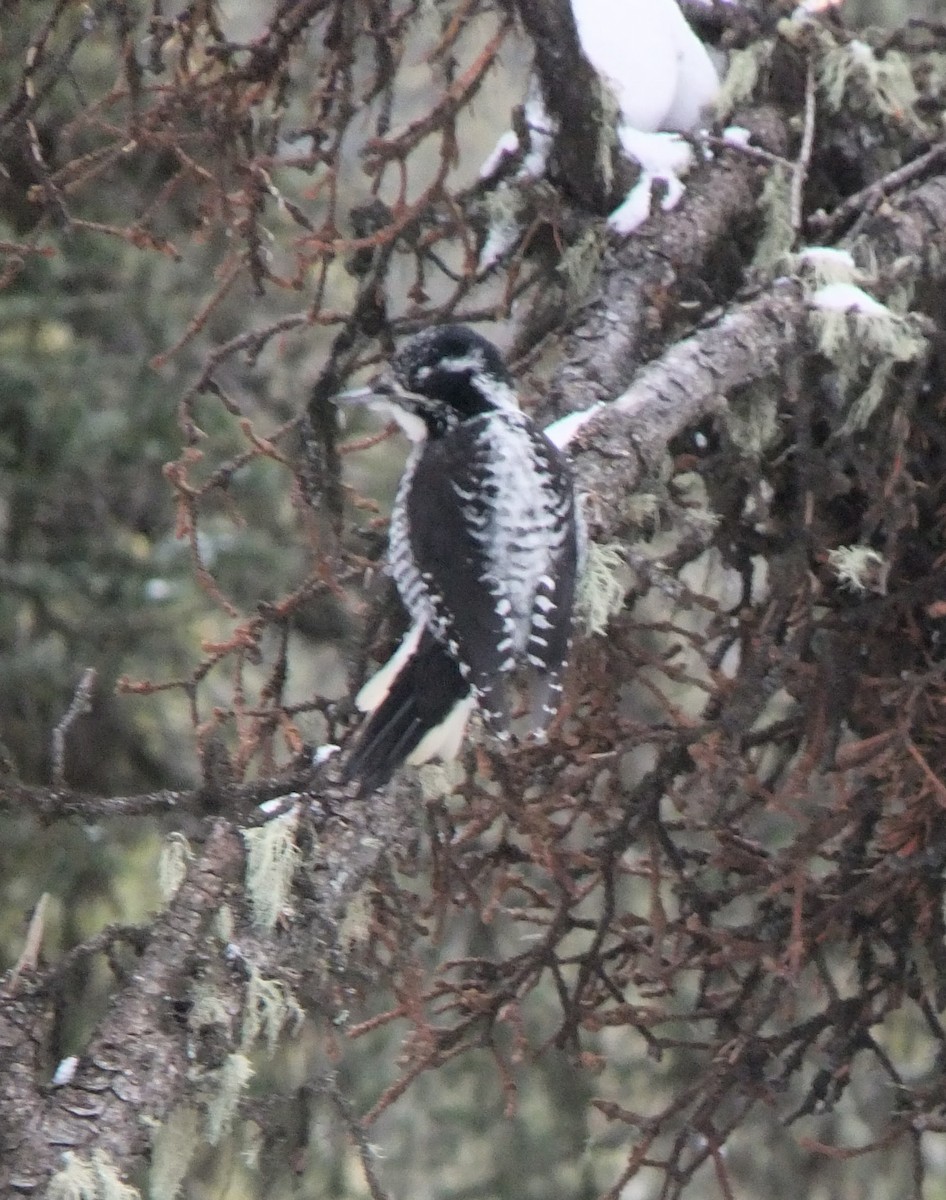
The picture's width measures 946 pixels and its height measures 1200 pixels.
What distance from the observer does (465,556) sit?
3070mm

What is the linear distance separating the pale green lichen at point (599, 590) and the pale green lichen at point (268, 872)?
0.80 m

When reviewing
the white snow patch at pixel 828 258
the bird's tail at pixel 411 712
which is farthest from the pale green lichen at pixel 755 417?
the bird's tail at pixel 411 712

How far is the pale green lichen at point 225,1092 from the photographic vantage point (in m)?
2.07

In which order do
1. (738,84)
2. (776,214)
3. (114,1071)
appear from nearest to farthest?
(114,1071) < (776,214) < (738,84)

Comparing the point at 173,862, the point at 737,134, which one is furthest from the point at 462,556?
the point at 737,134

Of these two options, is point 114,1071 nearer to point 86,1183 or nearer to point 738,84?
point 86,1183

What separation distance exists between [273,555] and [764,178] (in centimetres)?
209

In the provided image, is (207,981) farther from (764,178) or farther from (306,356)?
(306,356)

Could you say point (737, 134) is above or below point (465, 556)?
above

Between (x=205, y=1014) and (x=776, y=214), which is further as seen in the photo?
(x=776, y=214)

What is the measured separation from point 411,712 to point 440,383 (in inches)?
38.8

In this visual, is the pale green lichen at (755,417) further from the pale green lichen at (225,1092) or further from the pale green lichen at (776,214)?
the pale green lichen at (225,1092)

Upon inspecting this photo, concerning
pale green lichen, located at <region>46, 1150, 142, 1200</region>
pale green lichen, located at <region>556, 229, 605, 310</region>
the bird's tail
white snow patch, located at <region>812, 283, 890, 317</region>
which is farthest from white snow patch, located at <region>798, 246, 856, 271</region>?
pale green lichen, located at <region>46, 1150, 142, 1200</region>

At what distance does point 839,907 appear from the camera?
2.90 meters
